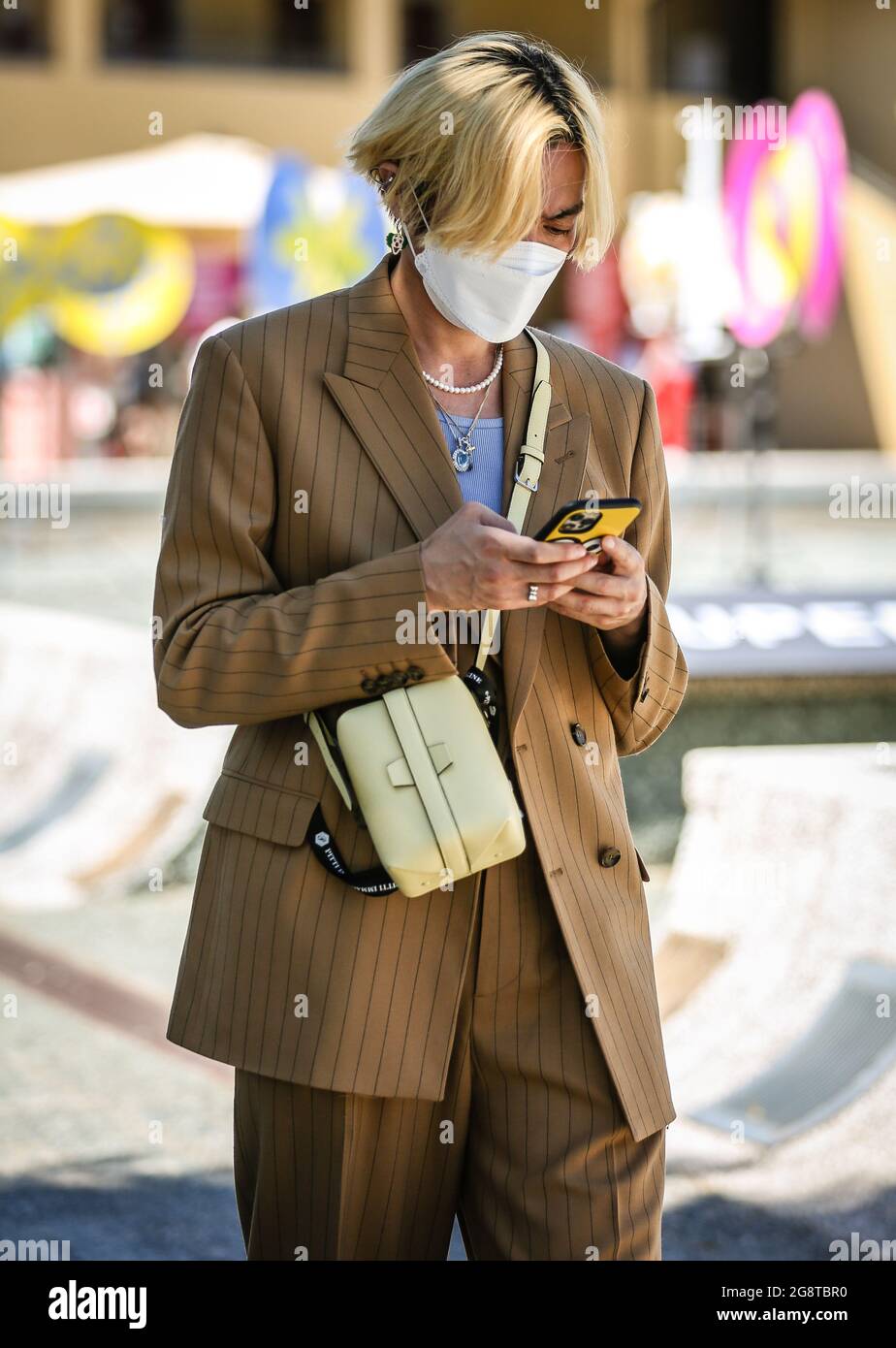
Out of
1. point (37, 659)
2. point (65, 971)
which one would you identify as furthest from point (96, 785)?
point (65, 971)

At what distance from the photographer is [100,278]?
517 inches

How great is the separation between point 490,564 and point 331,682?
254mm

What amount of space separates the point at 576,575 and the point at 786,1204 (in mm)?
2417

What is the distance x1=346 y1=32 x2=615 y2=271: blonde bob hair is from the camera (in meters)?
1.85

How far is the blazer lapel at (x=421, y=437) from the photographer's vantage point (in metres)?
1.97

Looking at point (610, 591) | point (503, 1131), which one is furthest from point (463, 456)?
point (503, 1131)

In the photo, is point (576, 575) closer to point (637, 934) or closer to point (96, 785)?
point (637, 934)

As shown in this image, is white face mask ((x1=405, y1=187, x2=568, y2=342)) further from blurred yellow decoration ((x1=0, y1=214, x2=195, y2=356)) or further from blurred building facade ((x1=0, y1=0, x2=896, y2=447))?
blurred building facade ((x1=0, y1=0, x2=896, y2=447))

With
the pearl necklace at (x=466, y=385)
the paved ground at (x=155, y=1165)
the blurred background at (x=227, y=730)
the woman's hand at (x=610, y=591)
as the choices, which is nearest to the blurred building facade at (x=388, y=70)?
the blurred background at (x=227, y=730)

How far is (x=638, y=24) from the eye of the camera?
30.2 meters

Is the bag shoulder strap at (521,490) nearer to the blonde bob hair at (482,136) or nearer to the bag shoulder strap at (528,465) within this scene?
the bag shoulder strap at (528,465)

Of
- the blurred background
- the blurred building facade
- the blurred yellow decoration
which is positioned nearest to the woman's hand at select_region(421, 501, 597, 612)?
the blurred background

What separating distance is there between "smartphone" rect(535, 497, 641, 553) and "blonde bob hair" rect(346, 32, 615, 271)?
0.38 m

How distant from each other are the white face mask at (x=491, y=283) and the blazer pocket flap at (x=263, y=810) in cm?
63
